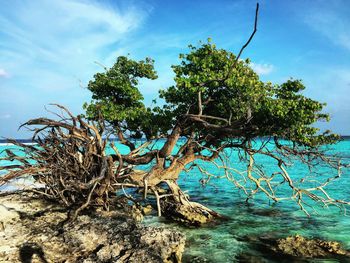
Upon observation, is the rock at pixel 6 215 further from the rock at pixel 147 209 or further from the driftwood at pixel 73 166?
the rock at pixel 147 209

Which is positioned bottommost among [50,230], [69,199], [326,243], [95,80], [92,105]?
[326,243]

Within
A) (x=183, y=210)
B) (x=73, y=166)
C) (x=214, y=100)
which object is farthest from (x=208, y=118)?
(x=73, y=166)

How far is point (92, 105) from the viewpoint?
14984 millimetres

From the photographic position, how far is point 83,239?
824cm

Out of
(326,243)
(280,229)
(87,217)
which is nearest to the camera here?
(87,217)

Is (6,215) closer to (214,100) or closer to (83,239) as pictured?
(83,239)

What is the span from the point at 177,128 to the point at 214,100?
7.34ft

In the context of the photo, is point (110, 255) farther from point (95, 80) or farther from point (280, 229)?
point (95, 80)

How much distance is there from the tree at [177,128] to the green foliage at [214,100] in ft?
0.13

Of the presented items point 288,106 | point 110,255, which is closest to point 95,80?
point 288,106

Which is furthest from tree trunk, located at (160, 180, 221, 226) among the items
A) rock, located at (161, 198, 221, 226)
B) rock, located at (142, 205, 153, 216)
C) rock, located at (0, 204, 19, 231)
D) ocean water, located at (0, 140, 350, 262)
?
rock, located at (0, 204, 19, 231)

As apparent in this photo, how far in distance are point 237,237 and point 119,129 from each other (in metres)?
6.65

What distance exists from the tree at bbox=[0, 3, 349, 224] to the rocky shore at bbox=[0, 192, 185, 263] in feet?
4.53

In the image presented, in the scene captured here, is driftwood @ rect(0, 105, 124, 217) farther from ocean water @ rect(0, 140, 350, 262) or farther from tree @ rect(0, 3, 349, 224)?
ocean water @ rect(0, 140, 350, 262)
